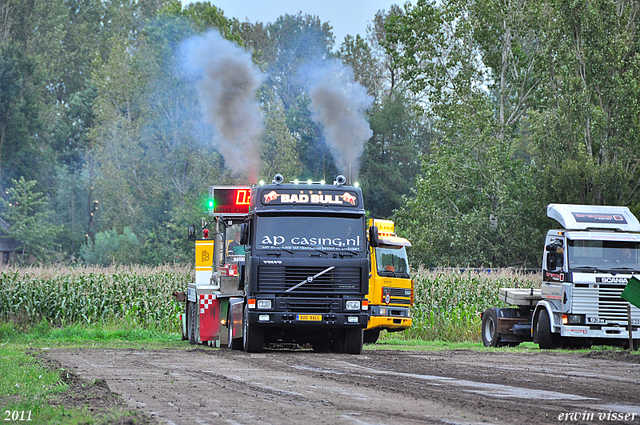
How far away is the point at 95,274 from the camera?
32.4 m

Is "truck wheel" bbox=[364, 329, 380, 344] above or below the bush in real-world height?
below

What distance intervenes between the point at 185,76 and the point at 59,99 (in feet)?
112

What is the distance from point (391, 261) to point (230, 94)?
56.7 ft

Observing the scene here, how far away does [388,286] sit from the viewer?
2642 centimetres

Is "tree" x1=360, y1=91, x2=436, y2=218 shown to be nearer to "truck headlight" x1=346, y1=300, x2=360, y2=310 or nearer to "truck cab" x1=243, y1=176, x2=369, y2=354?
"truck cab" x1=243, y1=176, x2=369, y2=354

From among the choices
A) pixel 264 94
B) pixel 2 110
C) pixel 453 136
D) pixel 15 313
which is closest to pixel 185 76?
pixel 264 94

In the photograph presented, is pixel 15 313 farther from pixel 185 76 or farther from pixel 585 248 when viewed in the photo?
pixel 185 76

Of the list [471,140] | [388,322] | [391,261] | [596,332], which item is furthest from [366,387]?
[471,140]

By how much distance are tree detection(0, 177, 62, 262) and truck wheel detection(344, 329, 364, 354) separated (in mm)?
51507

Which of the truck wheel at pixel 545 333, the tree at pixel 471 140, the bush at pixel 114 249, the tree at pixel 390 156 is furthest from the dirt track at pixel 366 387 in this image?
the tree at pixel 390 156

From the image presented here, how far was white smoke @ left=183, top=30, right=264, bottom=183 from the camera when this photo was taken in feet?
129

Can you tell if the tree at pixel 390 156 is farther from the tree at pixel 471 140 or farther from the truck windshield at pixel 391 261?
the truck windshield at pixel 391 261

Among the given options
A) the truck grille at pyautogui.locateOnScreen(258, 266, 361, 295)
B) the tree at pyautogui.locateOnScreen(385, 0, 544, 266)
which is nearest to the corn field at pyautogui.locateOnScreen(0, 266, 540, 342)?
the truck grille at pyautogui.locateOnScreen(258, 266, 361, 295)

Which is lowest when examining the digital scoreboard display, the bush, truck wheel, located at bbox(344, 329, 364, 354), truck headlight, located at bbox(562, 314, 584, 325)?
truck wheel, located at bbox(344, 329, 364, 354)
